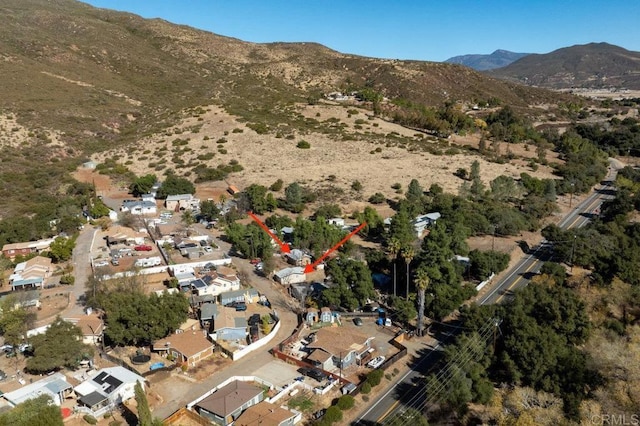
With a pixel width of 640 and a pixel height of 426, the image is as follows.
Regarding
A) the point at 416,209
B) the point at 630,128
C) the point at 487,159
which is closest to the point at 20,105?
the point at 416,209

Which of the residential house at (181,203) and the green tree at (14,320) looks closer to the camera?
the green tree at (14,320)

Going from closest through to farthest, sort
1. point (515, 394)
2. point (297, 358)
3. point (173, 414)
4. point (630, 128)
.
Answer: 1. point (515, 394)
2. point (173, 414)
3. point (297, 358)
4. point (630, 128)

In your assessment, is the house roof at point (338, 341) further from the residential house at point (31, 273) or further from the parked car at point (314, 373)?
the residential house at point (31, 273)

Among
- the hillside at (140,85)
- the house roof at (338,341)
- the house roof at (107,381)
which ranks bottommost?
the house roof at (107,381)

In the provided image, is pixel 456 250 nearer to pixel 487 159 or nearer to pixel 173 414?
pixel 173 414

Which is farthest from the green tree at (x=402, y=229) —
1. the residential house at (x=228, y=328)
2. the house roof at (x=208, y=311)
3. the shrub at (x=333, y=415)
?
the shrub at (x=333, y=415)

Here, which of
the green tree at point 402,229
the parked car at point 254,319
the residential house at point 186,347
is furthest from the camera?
the green tree at point 402,229
